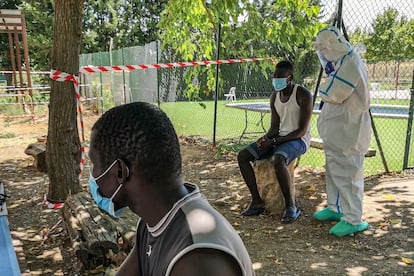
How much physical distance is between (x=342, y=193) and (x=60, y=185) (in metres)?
3.13

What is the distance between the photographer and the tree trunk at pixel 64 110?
4336 mm

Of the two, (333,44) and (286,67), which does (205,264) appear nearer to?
(333,44)

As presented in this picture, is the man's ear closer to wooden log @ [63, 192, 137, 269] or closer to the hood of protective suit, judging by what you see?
wooden log @ [63, 192, 137, 269]

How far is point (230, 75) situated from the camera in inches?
321

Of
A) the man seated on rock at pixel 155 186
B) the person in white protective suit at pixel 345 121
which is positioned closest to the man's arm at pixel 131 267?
the man seated on rock at pixel 155 186

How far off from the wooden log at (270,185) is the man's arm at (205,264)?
3508mm

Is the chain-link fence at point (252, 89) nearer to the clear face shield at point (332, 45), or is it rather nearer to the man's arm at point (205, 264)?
the clear face shield at point (332, 45)

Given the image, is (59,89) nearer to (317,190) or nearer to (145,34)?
(317,190)

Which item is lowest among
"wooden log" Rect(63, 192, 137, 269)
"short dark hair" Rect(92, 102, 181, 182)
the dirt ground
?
the dirt ground

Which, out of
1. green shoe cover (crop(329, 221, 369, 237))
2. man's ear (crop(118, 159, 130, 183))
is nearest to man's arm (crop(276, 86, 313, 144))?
green shoe cover (crop(329, 221, 369, 237))

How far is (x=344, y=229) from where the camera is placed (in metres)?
3.88

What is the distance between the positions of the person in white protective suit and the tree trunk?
2.62m

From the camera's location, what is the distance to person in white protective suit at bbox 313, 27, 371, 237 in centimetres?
361

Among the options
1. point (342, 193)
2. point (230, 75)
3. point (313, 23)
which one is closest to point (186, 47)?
point (230, 75)
